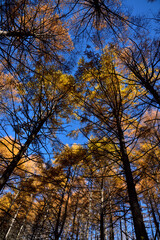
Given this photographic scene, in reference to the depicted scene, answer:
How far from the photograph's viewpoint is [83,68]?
11.4 ft

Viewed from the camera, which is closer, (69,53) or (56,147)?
(69,53)

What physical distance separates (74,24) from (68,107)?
2488 mm

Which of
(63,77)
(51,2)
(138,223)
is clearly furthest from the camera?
(63,77)

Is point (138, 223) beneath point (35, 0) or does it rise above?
beneath

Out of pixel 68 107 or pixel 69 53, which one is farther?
pixel 68 107

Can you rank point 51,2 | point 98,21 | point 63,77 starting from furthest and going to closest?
point 63,77 → point 51,2 → point 98,21

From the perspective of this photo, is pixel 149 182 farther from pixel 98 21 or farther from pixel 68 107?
pixel 98 21

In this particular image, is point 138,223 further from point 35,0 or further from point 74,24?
point 35,0

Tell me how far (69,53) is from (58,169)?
547 centimetres

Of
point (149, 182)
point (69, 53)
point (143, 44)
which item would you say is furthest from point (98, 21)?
point (149, 182)

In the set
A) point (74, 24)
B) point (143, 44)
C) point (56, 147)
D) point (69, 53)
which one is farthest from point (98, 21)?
point (56, 147)

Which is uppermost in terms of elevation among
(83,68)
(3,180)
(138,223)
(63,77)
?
(63,77)

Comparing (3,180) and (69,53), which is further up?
(69,53)

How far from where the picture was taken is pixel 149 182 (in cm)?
976
